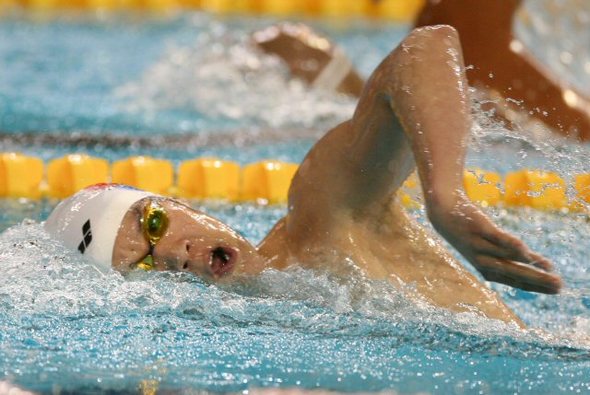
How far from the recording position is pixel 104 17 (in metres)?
7.00

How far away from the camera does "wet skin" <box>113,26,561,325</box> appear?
6.77 ft

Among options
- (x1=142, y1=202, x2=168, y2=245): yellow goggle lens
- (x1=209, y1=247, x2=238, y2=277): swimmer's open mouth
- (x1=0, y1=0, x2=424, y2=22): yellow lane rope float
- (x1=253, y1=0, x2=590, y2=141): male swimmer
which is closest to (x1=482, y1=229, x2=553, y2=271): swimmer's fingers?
(x1=209, y1=247, x2=238, y2=277): swimmer's open mouth

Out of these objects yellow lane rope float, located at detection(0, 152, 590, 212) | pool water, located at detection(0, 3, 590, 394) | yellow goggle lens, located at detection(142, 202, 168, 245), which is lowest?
yellow lane rope float, located at detection(0, 152, 590, 212)

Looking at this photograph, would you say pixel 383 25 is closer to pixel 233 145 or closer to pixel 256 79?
pixel 256 79

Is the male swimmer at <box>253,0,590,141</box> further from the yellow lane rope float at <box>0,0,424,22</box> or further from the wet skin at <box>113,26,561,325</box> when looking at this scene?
the yellow lane rope float at <box>0,0,424,22</box>

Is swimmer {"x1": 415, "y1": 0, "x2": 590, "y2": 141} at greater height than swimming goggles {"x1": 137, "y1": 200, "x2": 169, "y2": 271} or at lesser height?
greater

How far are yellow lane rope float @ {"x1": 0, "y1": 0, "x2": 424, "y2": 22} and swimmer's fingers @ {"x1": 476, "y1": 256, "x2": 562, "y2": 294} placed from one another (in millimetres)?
5042

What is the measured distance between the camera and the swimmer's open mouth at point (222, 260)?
2318 millimetres

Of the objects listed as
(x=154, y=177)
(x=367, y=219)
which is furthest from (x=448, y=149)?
(x=154, y=177)

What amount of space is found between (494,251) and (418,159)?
0.26 metres

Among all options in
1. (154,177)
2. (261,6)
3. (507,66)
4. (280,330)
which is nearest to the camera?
(280,330)

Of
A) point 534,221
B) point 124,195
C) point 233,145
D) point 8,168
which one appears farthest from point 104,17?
point 124,195

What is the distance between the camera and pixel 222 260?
2.34 metres

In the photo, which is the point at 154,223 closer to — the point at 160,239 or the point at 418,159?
the point at 160,239
